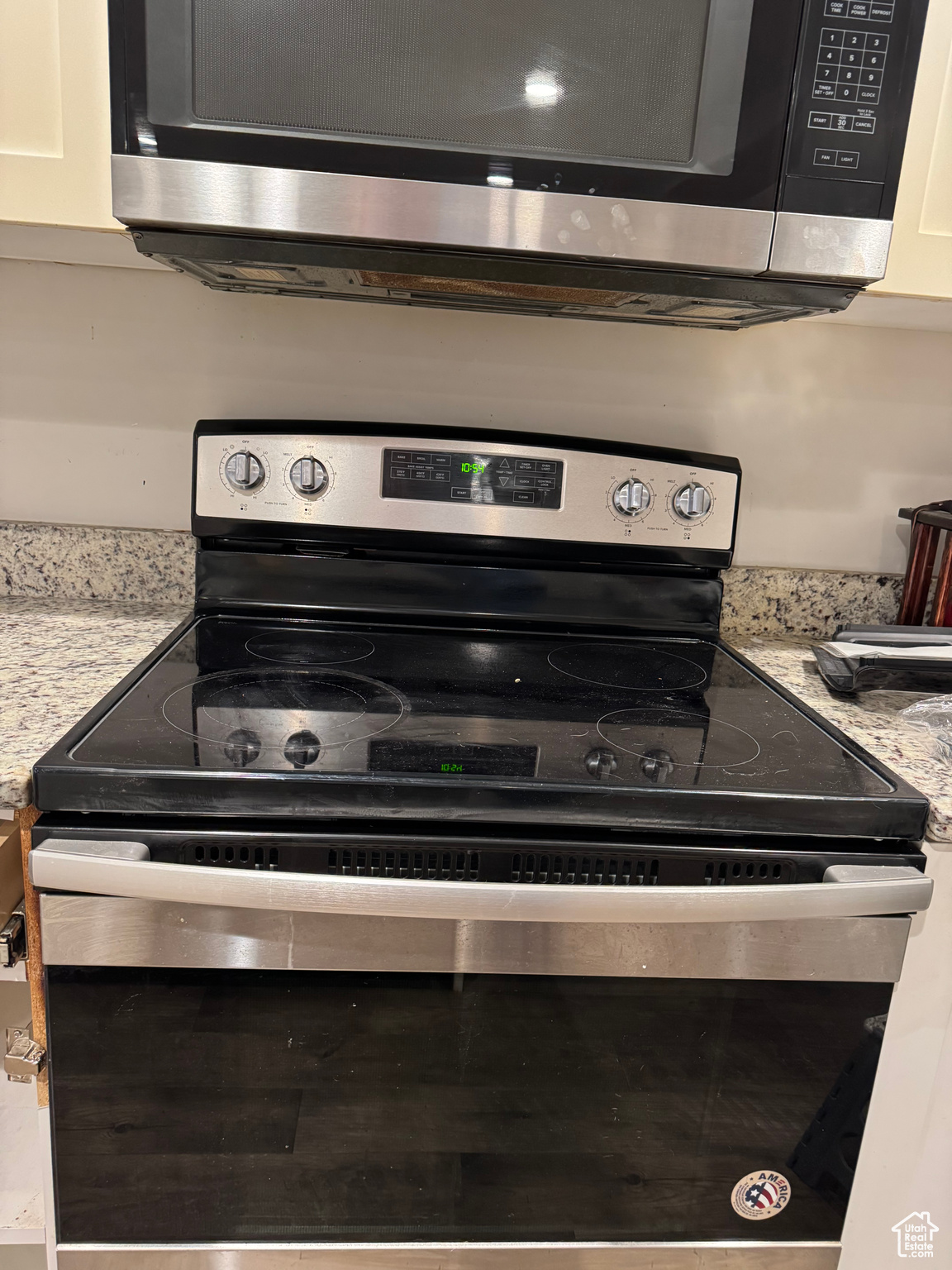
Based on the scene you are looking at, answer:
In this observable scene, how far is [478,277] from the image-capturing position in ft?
2.93

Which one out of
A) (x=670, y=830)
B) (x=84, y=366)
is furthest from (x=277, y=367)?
(x=670, y=830)

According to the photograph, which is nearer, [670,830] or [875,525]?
[670,830]

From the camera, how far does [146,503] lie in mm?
1271

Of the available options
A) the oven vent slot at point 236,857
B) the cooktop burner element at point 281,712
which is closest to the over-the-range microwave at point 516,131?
the cooktop burner element at point 281,712

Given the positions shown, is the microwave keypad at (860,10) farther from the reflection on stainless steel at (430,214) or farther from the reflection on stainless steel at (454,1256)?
the reflection on stainless steel at (454,1256)

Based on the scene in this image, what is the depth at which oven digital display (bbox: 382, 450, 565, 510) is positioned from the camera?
1.16m

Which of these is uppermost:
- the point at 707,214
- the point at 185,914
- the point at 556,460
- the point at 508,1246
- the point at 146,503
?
the point at 707,214

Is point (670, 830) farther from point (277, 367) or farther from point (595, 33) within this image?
point (277, 367)

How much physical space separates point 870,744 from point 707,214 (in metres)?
0.57

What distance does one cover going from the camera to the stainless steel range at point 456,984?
0.72 m

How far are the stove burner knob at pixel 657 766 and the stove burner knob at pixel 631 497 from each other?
1.44 ft

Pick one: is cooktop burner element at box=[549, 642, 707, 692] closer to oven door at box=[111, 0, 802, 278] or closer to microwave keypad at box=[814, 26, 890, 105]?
oven door at box=[111, 0, 802, 278]

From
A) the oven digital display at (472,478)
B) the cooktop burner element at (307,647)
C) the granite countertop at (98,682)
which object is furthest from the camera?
the oven digital display at (472,478)

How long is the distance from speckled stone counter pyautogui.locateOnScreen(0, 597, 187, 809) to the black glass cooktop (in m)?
0.03
